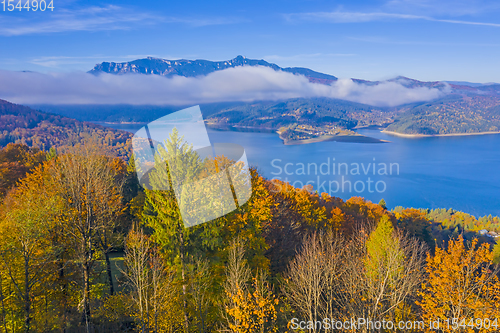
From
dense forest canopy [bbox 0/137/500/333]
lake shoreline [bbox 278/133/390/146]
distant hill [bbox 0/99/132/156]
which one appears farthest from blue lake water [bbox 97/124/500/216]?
dense forest canopy [bbox 0/137/500/333]

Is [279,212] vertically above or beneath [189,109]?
beneath

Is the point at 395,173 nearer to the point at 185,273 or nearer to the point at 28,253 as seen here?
the point at 185,273

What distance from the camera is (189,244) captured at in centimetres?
1258

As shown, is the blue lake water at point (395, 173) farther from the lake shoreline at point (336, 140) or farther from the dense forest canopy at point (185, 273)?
the dense forest canopy at point (185, 273)

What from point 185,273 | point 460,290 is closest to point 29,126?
point 185,273

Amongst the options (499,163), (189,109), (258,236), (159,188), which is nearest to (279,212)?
Answer: (258,236)

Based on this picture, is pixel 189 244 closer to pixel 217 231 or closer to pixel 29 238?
pixel 217 231

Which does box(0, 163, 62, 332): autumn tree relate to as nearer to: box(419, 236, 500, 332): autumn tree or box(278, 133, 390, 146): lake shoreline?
box(419, 236, 500, 332): autumn tree

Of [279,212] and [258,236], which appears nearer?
[258,236]

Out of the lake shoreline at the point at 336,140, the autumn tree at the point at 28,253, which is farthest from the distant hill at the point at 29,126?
the lake shoreline at the point at 336,140

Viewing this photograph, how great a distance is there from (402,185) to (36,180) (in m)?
101

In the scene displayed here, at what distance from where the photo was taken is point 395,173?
109 meters

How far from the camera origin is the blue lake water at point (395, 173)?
86.2 metres

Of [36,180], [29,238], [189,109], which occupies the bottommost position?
[29,238]
